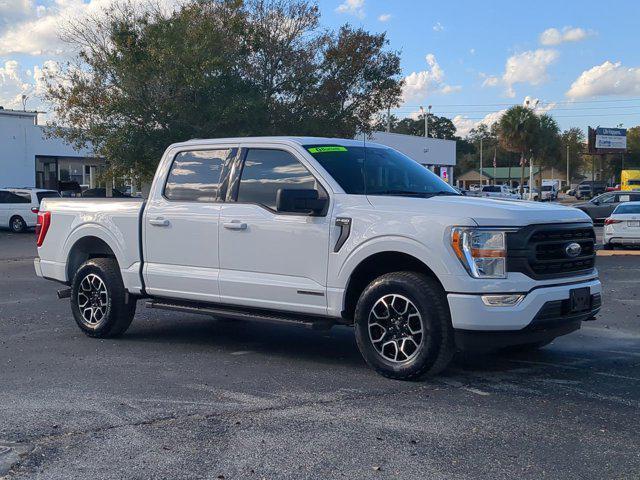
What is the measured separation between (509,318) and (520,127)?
220 ft

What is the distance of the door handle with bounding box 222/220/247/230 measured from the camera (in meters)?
7.64

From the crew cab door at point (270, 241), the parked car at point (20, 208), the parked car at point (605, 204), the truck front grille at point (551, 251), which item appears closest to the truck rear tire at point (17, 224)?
the parked car at point (20, 208)

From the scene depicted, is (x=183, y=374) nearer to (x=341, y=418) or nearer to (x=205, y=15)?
(x=341, y=418)

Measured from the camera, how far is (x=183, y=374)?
23.4 ft

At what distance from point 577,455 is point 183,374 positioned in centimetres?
357

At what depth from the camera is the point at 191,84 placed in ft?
80.3

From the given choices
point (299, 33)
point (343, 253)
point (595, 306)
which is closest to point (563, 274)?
point (595, 306)

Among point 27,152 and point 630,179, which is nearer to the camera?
point 27,152

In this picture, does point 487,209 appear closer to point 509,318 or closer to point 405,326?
point 509,318

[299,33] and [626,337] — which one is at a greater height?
[299,33]

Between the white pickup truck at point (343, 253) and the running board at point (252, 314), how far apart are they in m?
0.02

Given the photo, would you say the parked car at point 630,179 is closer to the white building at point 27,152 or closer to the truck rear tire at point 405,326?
the white building at point 27,152

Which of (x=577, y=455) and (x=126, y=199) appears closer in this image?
(x=577, y=455)

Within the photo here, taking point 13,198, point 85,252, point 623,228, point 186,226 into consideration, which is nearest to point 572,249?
point 186,226
